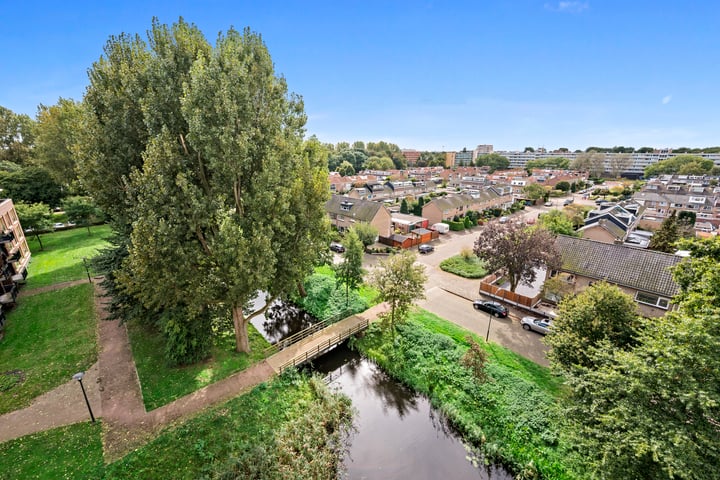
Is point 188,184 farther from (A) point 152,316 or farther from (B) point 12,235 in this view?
(B) point 12,235

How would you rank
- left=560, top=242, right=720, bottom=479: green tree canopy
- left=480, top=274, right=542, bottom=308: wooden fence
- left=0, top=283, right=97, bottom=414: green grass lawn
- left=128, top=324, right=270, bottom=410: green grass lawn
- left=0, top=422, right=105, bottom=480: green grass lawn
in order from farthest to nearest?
1. left=480, top=274, right=542, bottom=308: wooden fence
2. left=0, top=283, right=97, bottom=414: green grass lawn
3. left=128, top=324, right=270, bottom=410: green grass lawn
4. left=0, top=422, right=105, bottom=480: green grass lawn
5. left=560, top=242, right=720, bottom=479: green tree canopy

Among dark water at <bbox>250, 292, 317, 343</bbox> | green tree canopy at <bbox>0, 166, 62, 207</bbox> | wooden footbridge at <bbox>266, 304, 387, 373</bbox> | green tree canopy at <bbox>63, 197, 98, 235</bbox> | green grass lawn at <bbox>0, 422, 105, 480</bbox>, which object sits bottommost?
dark water at <bbox>250, 292, 317, 343</bbox>

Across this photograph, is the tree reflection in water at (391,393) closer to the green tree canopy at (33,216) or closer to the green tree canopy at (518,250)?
the green tree canopy at (518,250)

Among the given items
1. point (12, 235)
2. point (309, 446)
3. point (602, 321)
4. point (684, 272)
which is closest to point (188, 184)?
point (309, 446)

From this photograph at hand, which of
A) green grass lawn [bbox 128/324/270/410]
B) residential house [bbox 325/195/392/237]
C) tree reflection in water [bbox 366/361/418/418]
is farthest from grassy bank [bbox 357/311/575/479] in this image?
residential house [bbox 325/195/392/237]

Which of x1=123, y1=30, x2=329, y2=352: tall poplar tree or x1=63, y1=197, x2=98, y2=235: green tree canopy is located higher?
x1=123, y1=30, x2=329, y2=352: tall poplar tree

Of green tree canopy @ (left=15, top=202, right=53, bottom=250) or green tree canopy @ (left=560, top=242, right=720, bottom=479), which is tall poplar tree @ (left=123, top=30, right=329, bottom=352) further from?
green tree canopy @ (left=15, top=202, right=53, bottom=250)
